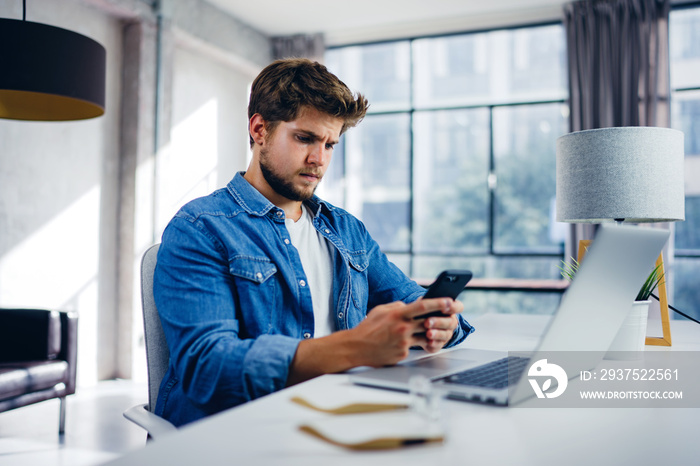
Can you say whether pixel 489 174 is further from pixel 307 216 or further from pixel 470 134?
pixel 307 216

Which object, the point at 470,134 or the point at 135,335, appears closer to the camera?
the point at 135,335

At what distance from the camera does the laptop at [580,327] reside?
0.72 metres

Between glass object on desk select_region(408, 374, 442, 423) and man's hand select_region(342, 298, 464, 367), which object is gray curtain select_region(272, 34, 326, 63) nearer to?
man's hand select_region(342, 298, 464, 367)

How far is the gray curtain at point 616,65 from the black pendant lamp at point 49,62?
367 centimetres

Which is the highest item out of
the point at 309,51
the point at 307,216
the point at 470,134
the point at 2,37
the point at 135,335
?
the point at 309,51

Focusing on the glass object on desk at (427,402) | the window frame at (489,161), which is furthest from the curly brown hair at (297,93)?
the window frame at (489,161)

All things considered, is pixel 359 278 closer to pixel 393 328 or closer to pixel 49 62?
pixel 393 328

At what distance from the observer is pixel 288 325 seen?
47.3 inches

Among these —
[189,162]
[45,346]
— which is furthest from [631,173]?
[189,162]

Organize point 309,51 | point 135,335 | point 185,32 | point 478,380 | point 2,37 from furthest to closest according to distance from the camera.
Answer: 1. point 309,51
2. point 185,32
3. point 135,335
4. point 2,37
5. point 478,380

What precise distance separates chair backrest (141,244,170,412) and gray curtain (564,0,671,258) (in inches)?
156

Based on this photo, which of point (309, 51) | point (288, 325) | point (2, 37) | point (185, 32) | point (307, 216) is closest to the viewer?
point (288, 325)

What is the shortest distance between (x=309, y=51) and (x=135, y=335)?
3.11 meters

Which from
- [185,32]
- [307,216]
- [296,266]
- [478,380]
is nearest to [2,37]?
[307,216]
